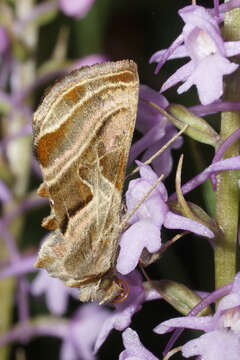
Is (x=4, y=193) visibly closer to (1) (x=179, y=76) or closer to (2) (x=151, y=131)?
(2) (x=151, y=131)

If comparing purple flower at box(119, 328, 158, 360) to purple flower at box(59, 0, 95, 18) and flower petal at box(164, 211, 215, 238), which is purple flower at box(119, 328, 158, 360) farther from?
purple flower at box(59, 0, 95, 18)

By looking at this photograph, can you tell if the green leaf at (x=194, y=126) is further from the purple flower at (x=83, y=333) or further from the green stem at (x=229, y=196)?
the purple flower at (x=83, y=333)

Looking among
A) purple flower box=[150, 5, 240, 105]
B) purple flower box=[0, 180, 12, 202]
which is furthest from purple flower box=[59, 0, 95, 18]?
purple flower box=[150, 5, 240, 105]

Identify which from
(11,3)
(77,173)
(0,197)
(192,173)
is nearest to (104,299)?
(77,173)

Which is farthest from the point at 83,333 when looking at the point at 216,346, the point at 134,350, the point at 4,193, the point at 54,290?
the point at 216,346

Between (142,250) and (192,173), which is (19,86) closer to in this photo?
(192,173)
